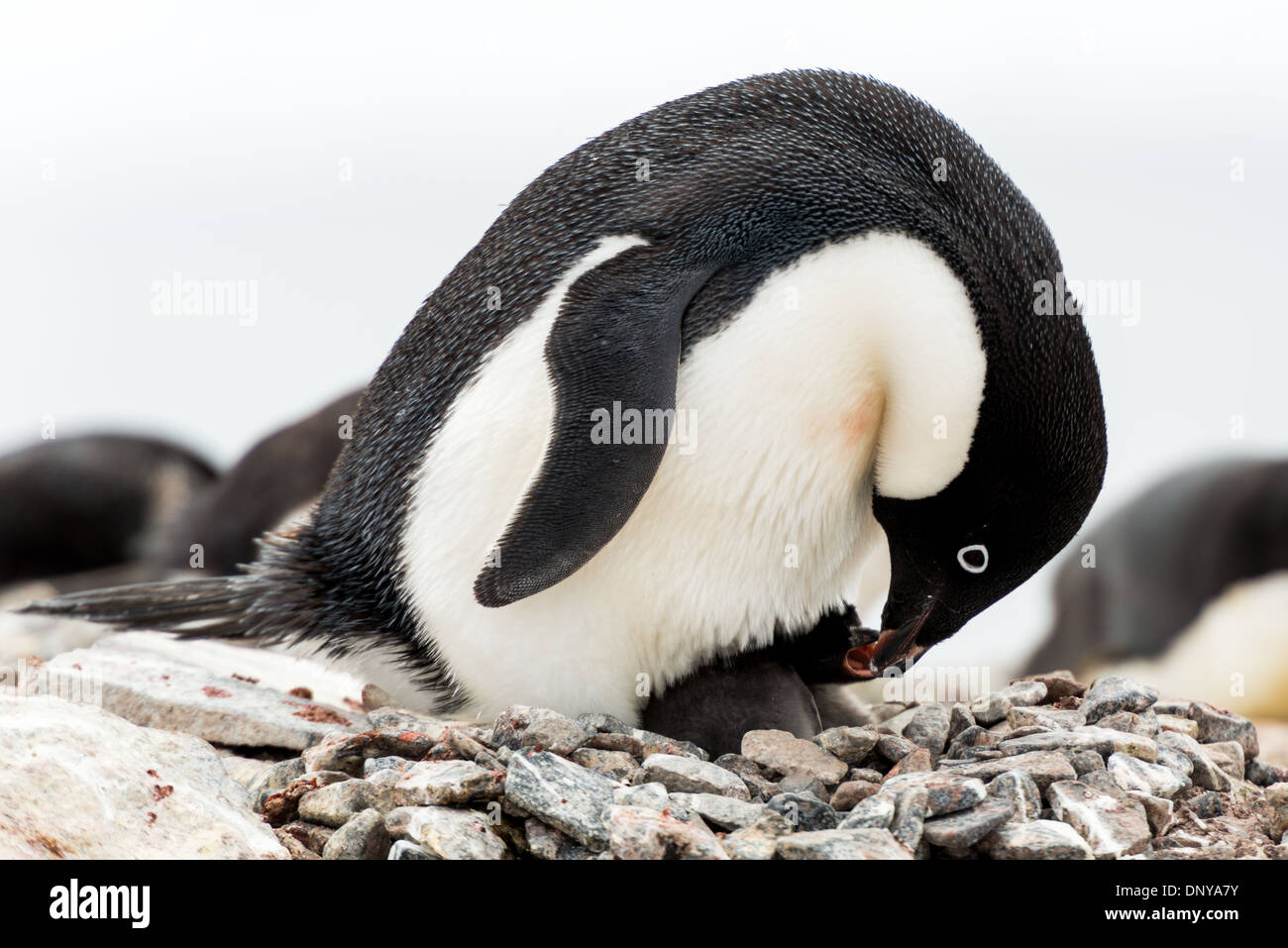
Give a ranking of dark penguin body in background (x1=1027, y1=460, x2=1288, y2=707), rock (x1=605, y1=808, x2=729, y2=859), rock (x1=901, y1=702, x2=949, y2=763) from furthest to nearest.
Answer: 1. dark penguin body in background (x1=1027, y1=460, x2=1288, y2=707)
2. rock (x1=901, y1=702, x2=949, y2=763)
3. rock (x1=605, y1=808, x2=729, y2=859)

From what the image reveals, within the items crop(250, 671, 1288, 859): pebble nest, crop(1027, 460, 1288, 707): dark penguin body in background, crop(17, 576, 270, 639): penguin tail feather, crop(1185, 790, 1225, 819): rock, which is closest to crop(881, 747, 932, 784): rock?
crop(250, 671, 1288, 859): pebble nest

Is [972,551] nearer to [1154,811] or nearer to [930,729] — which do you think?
[930,729]

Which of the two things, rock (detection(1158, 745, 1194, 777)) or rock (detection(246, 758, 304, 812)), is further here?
rock (detection(1158, 745, 1194, 777))

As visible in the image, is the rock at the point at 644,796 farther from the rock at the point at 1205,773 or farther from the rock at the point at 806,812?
the rock at the point at 1205,773

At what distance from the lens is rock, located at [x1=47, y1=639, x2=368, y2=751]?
205 centimetres

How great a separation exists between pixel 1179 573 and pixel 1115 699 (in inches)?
125

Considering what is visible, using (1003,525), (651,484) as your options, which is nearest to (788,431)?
(651,484)

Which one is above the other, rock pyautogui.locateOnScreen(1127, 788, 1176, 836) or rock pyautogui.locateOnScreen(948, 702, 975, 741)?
rock pyautogui.locateOnScreen(948, 702, 975, 741)

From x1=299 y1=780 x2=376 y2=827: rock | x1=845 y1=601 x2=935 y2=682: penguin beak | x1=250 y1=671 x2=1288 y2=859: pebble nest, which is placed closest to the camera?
x1=250 y1=671 x2=1288 y2=859: pebble nest

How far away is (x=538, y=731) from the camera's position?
1.75 meters

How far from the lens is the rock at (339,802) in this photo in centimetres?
155

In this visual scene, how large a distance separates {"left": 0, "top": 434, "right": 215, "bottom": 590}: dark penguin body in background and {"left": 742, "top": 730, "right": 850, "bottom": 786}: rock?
3447 millimetres

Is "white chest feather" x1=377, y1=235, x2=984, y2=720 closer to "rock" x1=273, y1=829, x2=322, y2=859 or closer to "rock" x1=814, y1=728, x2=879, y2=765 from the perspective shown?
"rock" x1=814, y1=728, x2=879, y2=765

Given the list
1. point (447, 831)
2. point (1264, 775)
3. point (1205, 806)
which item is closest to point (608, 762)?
point (447, 831)
